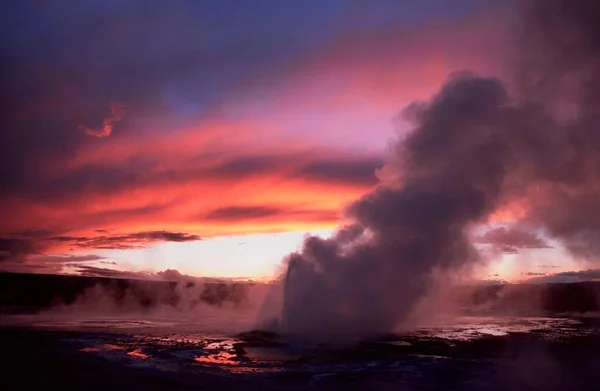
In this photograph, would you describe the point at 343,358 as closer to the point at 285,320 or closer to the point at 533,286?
the point at 285,320

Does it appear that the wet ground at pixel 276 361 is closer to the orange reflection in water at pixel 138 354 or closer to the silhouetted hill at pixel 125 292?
the orange reflection in water at pixel 138 354

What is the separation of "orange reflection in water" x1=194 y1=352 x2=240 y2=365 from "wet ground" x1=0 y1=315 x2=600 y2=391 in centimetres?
4

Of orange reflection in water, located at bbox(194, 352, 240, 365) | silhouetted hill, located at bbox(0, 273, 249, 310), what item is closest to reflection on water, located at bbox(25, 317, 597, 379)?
orange reflection in water, located at bbox(194, 352, 240, 365)

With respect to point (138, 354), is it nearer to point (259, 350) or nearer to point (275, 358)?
point (259, 350)

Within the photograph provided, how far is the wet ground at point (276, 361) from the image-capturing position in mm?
15828

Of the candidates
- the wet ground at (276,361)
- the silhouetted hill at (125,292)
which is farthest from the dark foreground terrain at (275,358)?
the silhouetted hill at (125,292)

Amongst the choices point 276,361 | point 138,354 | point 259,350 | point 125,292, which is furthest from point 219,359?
point 125,292

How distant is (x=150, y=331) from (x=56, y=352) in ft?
29.9

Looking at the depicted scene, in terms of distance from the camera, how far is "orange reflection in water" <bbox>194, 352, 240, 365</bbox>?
755 inches

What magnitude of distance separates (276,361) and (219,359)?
2057 millimetres

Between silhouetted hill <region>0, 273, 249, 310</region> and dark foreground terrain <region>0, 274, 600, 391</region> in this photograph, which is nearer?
dark foreground terrain <region>0, 274, 600, 391</region>

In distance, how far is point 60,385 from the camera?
14.9 meters

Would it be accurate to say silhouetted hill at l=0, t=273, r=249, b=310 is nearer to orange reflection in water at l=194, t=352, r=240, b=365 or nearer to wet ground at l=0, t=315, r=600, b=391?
wet ground at l=0, t=315, r=600, b=391

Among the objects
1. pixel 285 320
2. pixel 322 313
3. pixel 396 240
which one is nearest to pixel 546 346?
pixel 396 240
